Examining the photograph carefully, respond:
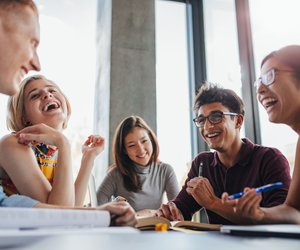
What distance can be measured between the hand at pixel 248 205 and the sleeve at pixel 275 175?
0.27 m

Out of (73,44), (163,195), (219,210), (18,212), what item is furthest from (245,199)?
(73,44)

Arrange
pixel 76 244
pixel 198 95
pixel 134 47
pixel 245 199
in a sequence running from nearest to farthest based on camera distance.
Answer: pixel 76 244, pixel 245 199, pixel 198 95, pixel 134 47

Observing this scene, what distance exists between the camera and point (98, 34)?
139 inches

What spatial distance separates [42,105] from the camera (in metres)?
1.39

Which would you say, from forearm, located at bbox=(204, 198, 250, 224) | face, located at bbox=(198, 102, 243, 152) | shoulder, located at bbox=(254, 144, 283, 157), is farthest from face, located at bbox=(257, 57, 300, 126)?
forearm, located at bbox=(204, 198, 250, 224)

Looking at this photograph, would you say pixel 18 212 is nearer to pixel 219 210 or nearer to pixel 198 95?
pixel 219 210

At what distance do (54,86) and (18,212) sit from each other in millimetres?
1012

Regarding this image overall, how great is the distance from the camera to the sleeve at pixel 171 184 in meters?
2.31

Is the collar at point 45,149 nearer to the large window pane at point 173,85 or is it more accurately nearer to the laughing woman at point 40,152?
the laughing woman at point 40,152

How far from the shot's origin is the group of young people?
100 centimetres

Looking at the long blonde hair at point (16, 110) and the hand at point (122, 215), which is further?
the long blonde hair at point (16, 110)

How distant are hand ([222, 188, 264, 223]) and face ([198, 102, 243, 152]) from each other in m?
0.63

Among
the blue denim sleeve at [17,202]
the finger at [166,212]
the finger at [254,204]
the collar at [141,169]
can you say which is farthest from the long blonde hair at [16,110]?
the collar at [141,169]

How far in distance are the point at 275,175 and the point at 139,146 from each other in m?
1.07
